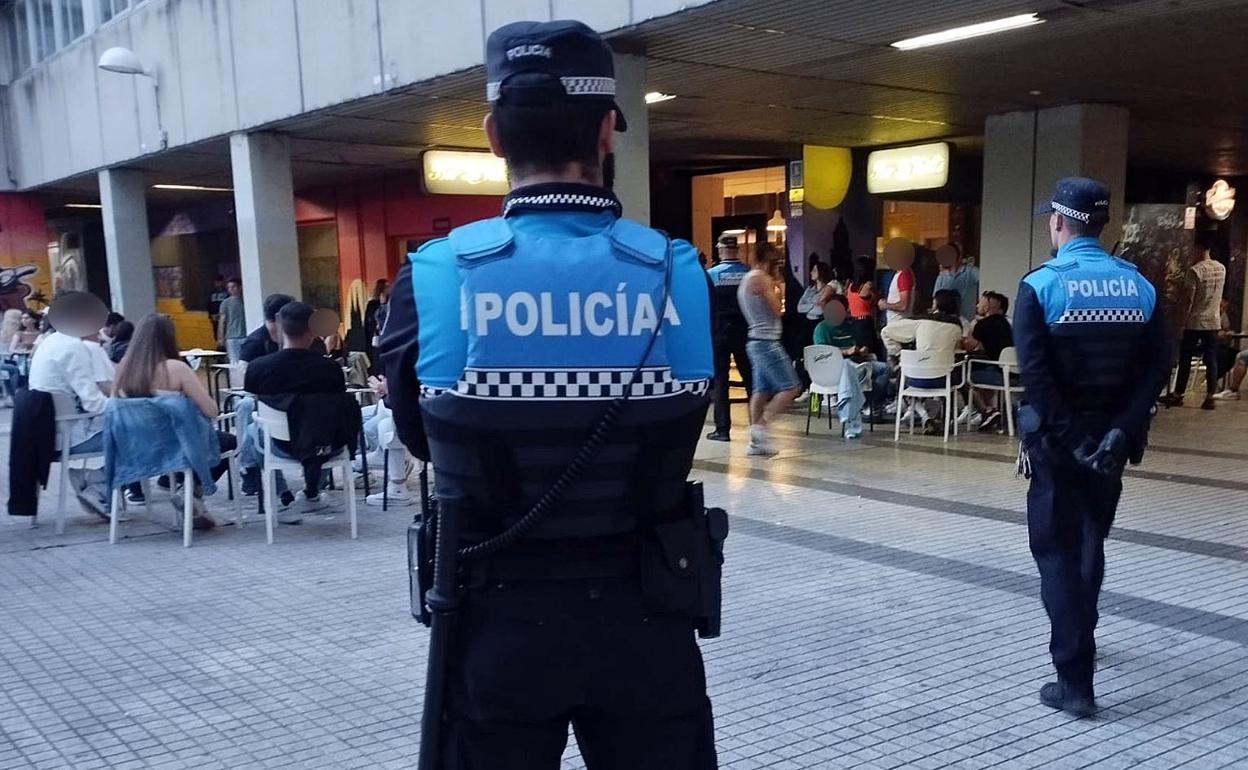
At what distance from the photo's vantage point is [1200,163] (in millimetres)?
18719

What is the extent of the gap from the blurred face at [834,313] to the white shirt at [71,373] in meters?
6.70

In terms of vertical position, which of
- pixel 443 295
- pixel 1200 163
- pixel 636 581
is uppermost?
pixel 1200 163

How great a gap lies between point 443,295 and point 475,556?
45 centimetres

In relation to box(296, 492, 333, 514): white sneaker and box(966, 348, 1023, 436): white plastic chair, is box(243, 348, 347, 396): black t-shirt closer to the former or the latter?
box(296, 492, 333, 514): white sneaker

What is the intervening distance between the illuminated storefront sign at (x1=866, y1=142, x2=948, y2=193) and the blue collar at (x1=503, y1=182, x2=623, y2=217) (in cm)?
1257

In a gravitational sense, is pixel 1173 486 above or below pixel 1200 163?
below

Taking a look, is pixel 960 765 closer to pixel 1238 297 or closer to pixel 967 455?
pixel 967 455

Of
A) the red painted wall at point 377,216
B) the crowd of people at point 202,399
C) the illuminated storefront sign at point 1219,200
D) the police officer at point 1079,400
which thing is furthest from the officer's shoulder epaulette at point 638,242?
the illuminated storefront sign at point 1219,200

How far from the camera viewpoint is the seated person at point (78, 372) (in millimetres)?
6738

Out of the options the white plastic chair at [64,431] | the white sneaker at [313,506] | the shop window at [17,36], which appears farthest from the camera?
the shop window at [17,36]

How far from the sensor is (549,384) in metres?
1.71

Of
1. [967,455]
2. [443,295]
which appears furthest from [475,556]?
[967,455]

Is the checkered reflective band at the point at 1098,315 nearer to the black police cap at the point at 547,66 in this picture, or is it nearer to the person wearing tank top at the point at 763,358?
the black police cap at the point at 547,66

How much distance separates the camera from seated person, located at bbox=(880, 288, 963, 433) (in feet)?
30.6
